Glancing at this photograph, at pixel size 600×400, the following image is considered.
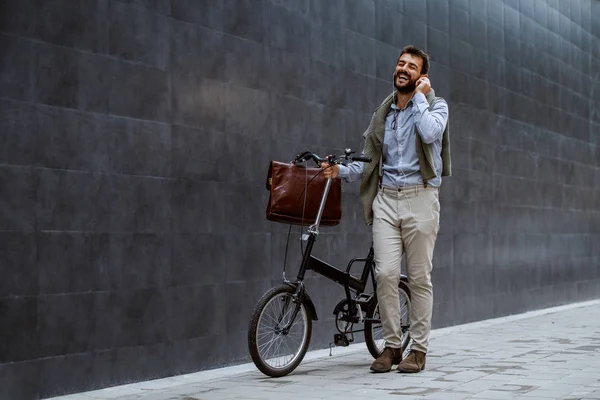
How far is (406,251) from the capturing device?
6629mm

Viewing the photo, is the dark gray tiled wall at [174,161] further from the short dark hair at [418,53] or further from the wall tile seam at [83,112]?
the short dark hair at [418,53]

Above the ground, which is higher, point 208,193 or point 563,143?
point 563,143

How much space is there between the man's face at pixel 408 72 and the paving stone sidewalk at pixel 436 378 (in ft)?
6.29

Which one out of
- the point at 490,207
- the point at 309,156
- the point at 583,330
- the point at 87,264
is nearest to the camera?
the point at 87,264

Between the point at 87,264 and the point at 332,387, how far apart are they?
5.37ft

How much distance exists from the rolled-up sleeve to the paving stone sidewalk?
155 cm

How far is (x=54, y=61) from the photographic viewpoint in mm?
5586

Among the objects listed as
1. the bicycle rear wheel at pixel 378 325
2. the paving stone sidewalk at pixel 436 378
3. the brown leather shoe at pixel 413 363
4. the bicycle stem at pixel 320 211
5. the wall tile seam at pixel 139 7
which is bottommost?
the paving stone sidewalk at pixel 436 378

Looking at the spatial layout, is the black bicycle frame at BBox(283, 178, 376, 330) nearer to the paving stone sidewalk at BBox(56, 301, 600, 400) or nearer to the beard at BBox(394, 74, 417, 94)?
the paving stone sidewalk at BBox(56, 301, 600, 400)

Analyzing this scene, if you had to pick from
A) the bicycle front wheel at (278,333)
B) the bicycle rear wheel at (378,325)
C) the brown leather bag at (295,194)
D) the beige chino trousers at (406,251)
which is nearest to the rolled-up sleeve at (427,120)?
the beige chino trousers at (406,251)

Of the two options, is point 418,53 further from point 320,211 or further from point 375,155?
point 320,211

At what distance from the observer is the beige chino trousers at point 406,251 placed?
21.4ft

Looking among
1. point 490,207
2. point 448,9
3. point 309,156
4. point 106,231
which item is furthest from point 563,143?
point 106,231

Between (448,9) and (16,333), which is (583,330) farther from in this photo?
(16,333)
